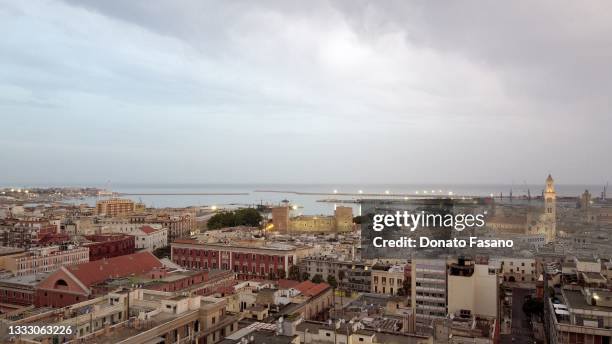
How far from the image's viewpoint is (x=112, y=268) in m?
22.3

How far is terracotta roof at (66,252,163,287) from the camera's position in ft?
66.9

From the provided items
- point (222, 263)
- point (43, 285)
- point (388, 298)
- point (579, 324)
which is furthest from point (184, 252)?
point (579, 324)

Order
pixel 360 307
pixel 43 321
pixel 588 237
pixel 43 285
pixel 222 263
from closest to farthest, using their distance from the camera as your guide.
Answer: pixel 43 321 → pixel 360 307 → pixel 43 285 → pixel 222 263 → pixel 588 237

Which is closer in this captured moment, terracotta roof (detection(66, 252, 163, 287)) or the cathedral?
terracotta roof (detection(66, 252, 163, 287))

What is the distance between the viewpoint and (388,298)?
21.8 metres

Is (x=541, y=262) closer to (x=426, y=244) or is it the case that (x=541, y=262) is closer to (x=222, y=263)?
(x=426, y=244)

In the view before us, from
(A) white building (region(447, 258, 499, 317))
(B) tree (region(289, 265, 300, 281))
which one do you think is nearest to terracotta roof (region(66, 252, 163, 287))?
(B) tree (region(289, 265, 300, 281))

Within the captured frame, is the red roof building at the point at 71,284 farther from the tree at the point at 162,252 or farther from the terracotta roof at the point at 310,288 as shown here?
the tree at the point at 162,252

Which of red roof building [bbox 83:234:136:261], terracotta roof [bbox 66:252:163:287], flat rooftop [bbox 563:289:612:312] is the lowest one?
red roof building [bbox 83:234:136:261]

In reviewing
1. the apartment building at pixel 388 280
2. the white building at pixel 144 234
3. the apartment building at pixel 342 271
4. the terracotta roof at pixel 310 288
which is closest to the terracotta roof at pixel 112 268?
the terracotta roof at pixel 310 288

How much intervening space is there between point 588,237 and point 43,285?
39624 millimetres

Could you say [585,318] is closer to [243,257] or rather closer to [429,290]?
[429,290]

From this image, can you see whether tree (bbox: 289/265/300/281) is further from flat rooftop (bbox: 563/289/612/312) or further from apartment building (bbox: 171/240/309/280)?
flat rooftop (bbox: 563/289/612/312)

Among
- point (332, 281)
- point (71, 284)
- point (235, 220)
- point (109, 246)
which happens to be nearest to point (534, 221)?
point (235, 220)
